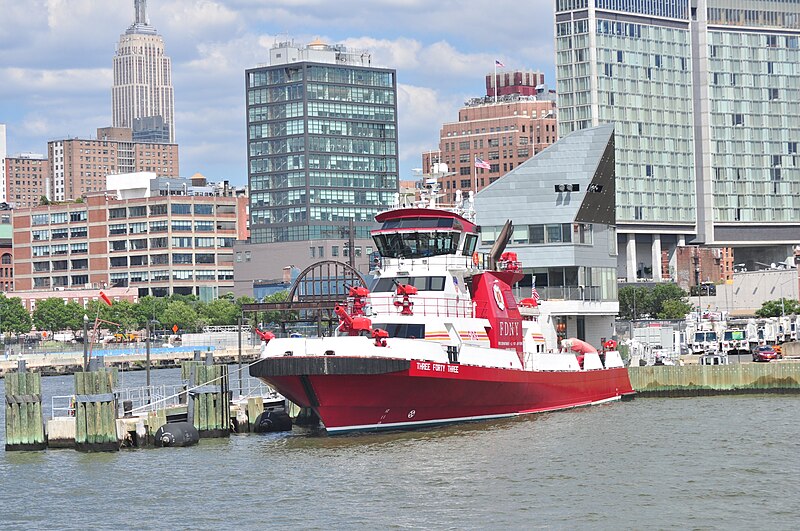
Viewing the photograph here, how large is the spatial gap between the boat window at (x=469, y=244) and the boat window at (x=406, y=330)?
23.5ft

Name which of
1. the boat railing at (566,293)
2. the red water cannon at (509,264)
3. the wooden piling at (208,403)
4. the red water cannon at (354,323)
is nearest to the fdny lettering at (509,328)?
the red water cannon at (509,264)

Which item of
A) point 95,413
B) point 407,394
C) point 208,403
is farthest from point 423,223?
point 95,413

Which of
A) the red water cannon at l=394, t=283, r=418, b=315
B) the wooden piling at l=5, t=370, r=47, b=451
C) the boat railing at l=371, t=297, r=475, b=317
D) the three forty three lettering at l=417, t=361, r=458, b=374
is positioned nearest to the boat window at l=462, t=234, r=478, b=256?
the boat railing at l=371, t=297, r=475, b=317

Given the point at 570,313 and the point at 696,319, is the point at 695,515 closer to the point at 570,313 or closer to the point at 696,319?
the point at 570,313

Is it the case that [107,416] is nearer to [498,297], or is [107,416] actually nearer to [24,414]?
[24,414]

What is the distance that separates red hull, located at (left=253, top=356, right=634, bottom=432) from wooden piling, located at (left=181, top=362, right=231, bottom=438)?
385 cm

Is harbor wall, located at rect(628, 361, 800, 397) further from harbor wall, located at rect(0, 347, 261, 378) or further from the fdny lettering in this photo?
harbor wall, located at rect(0, 347, 261, 378)

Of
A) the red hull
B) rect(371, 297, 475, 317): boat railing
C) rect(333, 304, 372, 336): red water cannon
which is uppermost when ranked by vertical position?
rect(371, 297, 475, 317): boat railing

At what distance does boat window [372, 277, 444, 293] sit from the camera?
2657 inches

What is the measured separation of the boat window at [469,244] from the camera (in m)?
70.5

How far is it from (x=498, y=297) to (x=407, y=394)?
36.7 ft

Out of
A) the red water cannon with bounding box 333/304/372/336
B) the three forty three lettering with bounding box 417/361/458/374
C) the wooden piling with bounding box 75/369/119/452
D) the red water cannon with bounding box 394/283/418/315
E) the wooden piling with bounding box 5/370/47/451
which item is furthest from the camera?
the red water cannon with bounding box 394/283/418/315

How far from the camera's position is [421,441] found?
2360 inches

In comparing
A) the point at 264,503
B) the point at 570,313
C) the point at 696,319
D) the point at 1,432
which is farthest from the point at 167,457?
the point at 696,319
